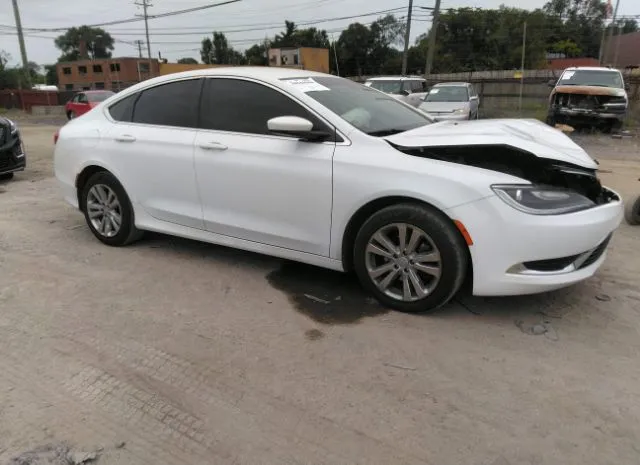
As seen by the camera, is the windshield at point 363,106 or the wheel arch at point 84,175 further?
the wheel arch at point 84,175

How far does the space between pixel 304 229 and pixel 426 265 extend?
3.05 feet

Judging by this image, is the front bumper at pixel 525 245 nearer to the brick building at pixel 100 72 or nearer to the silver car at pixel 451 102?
the silver car at pixel 451 102

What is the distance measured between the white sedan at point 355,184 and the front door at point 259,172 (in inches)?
0.4

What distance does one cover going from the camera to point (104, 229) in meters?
5.04

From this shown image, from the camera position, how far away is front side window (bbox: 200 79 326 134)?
395cm

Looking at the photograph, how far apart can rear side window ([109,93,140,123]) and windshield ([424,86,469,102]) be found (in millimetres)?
11996

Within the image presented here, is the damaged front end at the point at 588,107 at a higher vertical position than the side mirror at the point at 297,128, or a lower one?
lower

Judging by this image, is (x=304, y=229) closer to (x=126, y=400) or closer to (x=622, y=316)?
(x=126, y=400)

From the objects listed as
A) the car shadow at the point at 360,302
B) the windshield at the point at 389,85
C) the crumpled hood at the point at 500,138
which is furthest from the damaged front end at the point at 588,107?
the car shadow at the point at 360,302

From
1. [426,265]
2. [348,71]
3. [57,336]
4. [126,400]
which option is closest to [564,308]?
[426,265]

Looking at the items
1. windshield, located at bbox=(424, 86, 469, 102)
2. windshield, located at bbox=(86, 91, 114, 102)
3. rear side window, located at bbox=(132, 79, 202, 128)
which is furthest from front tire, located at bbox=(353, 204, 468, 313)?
windshield, located at bbox=(86, 91, 114, 102)

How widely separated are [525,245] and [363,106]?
5.58ft

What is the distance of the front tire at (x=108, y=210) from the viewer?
484 cm

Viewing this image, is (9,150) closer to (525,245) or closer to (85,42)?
(525,245)
